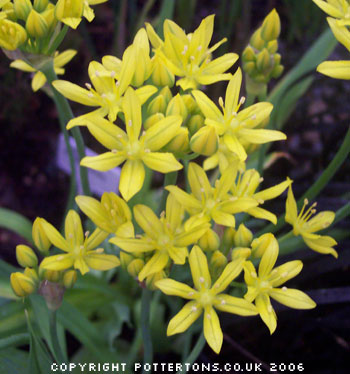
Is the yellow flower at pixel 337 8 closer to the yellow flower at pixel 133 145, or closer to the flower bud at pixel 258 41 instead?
the flower bud at pixel 258 41

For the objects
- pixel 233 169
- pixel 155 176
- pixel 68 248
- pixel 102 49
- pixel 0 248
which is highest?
pixel 233 169

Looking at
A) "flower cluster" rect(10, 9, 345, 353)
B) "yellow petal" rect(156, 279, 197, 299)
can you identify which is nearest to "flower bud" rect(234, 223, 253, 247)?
"flower cluster" rect(10, 9, 345, 353)

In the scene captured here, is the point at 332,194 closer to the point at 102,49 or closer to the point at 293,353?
the point at 293,353

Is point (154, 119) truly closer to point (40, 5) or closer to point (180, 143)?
point (180, 143)

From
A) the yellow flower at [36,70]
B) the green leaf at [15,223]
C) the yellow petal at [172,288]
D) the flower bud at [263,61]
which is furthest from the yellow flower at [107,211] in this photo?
the green leaf at [15,223]

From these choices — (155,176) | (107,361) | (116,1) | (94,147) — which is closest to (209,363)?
(107,361)
